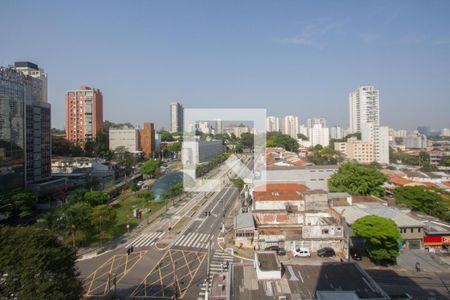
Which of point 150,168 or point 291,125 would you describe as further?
point 291,125

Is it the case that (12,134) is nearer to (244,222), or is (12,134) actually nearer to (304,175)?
(244,222)

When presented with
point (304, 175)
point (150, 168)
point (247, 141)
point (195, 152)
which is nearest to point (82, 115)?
point (150, 168)

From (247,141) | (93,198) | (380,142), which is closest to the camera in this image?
(93,198)

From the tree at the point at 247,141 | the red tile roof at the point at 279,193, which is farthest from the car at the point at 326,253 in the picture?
the tree at the point at 247,141

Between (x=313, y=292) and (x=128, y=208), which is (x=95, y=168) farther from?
(x=313, y=292)

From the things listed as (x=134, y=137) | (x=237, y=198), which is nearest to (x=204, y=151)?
(x=134, y=137)

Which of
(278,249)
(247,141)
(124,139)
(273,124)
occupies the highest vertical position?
(273,124)
